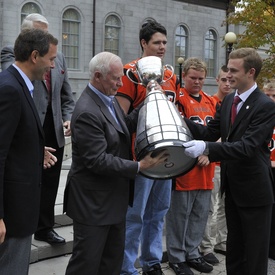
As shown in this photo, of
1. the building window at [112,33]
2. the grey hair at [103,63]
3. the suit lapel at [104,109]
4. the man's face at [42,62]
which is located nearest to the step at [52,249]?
the suit lapel at [104,109]

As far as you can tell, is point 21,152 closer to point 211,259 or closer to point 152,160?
point 152,160

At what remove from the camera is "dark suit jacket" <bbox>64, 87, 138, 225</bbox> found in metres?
3.22

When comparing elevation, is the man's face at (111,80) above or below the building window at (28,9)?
below

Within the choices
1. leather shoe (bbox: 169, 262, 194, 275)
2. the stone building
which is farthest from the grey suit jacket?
the stone building

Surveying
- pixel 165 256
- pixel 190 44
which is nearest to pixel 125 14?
pixel 190 44

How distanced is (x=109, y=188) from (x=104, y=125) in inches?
18.2

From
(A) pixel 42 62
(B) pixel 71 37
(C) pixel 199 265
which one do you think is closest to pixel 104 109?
(A) pixel 42 62

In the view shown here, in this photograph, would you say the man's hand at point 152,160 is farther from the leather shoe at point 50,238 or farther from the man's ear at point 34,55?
the leather shoe at point 50,238

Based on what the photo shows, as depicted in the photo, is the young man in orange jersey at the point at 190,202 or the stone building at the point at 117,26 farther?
the stone building at the point at 117,26

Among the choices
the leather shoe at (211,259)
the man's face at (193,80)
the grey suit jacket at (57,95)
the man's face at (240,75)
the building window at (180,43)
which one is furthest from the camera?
the building window at (180,43)

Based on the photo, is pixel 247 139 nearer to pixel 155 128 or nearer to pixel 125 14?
pixel 155 128

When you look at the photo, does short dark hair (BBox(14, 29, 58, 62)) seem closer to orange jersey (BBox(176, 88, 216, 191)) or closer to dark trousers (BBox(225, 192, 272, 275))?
orange jersey (BBox(176, 88, 216, 191))

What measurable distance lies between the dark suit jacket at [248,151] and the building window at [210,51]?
28592mm

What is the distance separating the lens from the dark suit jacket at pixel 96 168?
10.6 ft
